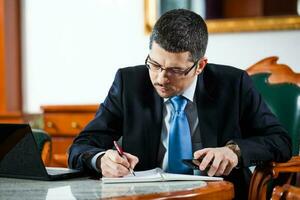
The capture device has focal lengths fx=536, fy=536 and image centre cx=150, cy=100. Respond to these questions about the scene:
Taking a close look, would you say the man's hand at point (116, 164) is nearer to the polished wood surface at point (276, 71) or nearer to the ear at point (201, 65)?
the ear at point (201, 65)

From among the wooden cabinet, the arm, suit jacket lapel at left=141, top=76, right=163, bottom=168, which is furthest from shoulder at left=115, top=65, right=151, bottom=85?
the wooden cabinet

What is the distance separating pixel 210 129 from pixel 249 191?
0.86ft

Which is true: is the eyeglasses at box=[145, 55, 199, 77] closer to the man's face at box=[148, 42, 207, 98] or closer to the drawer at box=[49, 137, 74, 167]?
the man's face at box=[148, 42, 207, 98]

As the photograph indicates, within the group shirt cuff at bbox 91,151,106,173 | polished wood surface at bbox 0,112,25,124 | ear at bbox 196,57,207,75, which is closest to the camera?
shirt cuff at bbox 91,151,106,173

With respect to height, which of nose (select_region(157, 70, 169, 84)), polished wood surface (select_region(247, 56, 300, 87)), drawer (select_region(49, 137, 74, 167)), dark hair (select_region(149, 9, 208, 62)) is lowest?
drawer (select_region(49, 137, 74, 167))

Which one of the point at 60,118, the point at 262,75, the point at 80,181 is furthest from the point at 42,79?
the point at 80,181

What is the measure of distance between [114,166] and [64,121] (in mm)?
2025

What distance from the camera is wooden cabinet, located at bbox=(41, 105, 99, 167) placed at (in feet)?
11.5

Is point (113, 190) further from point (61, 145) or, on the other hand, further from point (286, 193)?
point (61, 145)

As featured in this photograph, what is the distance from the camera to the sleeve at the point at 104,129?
1.88 meters

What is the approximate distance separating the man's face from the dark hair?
19mm

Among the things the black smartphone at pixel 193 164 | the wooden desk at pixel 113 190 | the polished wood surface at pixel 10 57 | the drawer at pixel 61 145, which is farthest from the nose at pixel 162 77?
the polished wood surface at pixel 10 57

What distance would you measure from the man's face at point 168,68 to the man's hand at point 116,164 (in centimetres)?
33

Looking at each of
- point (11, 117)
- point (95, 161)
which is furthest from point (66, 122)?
point (95, 161)
